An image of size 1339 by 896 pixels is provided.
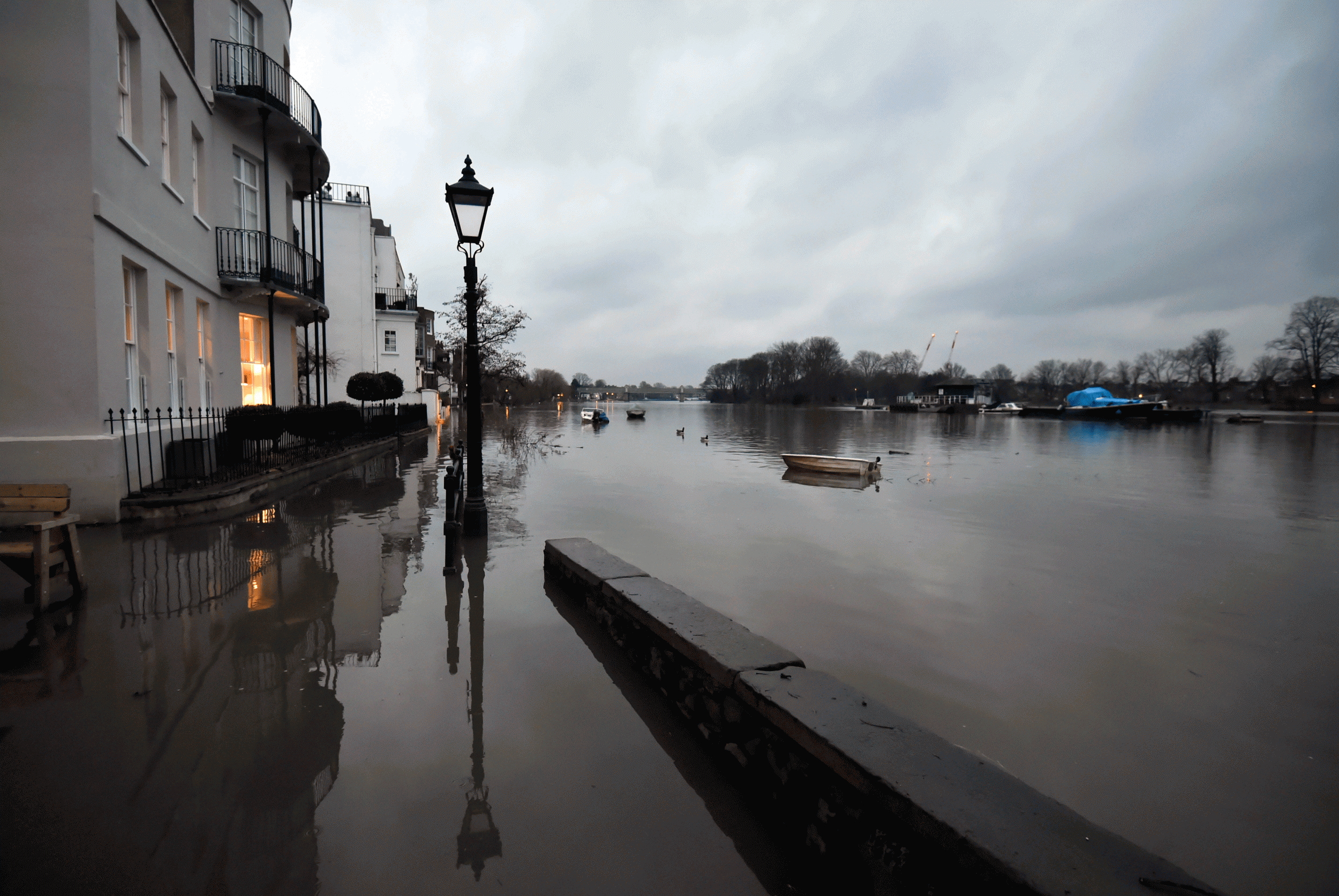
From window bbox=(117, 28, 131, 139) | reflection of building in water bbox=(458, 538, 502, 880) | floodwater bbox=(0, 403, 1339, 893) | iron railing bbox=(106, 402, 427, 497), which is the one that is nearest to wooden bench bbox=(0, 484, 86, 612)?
floodwater bbox=(0, 403, 1339, 893)

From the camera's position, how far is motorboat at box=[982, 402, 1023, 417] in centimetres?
10812

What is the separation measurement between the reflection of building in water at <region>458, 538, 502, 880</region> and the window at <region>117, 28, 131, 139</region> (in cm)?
994

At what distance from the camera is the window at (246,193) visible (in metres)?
15.1

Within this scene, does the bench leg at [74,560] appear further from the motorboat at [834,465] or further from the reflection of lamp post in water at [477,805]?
the motorboat at [834,465]

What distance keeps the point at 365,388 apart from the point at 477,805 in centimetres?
2436

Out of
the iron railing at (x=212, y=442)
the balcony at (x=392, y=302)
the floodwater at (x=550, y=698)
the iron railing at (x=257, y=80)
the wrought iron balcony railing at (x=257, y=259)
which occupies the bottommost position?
the floodwater at (x=550, y=698)

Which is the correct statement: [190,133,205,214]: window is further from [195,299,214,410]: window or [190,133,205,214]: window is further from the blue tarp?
the blue tarp

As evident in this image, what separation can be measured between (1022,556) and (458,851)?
9.99 meters

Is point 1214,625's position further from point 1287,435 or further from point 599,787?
point 1287,435

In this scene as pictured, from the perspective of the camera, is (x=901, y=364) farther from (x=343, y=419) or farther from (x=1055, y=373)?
(x=343, y=419)

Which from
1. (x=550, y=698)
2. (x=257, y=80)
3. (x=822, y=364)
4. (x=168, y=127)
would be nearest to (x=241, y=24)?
(x=257, y=80)

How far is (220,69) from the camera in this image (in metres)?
14.2

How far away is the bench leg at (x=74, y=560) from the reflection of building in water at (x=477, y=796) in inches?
123

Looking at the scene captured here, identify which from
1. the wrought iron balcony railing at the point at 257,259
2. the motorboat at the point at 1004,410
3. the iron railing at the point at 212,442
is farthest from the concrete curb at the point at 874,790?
the motorboat at the point at 1004,410
